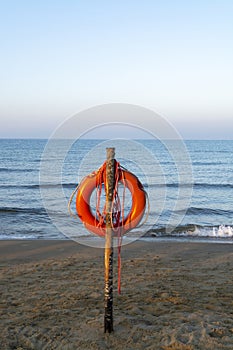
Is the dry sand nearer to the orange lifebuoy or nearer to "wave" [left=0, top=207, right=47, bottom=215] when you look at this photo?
the orange lifebuoy

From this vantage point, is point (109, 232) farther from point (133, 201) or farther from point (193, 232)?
point (193, 232)

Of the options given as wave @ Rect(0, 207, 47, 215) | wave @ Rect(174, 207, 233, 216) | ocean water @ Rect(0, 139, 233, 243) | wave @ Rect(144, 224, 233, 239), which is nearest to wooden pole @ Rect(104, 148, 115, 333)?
ocean water @ Rect(0, 139, 233, 243)

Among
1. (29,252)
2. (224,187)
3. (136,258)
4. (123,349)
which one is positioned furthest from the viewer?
(224,187)

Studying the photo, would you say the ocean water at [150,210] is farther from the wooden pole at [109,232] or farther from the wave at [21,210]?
the wooden pole at [109,232]

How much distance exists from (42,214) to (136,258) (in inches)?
292

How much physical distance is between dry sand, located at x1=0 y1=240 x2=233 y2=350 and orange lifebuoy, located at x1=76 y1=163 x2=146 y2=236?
1179mm

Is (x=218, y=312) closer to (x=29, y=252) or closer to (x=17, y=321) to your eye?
(x=17, y=321)

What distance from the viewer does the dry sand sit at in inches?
170

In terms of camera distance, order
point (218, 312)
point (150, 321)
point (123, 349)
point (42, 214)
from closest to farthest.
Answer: point (123, 349)
point (150, 321)
point (218, 312)
point (42, 214)

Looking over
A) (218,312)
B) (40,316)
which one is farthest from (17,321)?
(218,312)

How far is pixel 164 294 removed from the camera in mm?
5867

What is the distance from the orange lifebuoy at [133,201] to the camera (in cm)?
465

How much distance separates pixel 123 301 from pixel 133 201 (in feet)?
5.60

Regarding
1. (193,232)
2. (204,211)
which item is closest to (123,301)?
(193,232)
